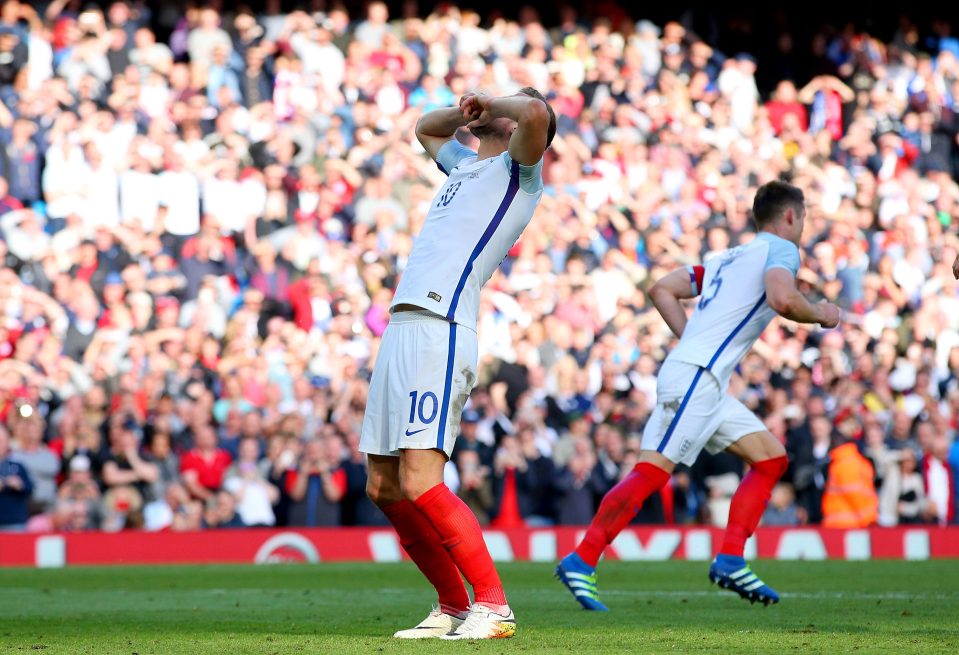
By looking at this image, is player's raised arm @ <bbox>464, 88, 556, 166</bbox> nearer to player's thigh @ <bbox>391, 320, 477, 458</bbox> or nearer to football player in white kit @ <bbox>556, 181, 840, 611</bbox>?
player's thigh @ <bbox>391, 320, 477, 458</bbox>

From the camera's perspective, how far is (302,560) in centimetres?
1466

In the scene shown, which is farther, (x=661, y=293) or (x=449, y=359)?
(x=661, y=293)

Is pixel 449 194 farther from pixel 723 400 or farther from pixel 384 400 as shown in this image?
pixel 723 400

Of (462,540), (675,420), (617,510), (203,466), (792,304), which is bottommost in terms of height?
(203,466)

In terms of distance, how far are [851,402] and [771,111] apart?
7349mm

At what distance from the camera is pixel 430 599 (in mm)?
9539

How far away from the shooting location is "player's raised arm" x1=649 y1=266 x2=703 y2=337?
893 centimetres

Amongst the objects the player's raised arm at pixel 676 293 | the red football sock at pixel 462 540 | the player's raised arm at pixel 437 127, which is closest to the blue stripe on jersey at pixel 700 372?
the player's raised arm at pixel 676 293

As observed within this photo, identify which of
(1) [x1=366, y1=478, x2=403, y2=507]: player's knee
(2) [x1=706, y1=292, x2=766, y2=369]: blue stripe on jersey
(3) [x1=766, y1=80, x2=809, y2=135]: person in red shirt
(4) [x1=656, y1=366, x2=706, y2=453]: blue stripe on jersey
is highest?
(3) [x1=766, y1=80, x2=809, y2=135]: person in red shirt

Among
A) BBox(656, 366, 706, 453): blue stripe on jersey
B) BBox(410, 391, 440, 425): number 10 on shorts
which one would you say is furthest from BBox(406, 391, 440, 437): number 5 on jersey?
BBox(656, 366, 706, 453): blue stripe on jersey

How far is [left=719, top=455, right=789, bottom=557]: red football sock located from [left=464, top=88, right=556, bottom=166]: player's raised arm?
9.49 ft

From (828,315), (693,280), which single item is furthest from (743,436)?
(828,315)

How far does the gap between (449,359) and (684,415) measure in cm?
238

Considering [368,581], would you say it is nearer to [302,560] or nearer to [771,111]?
[302,560]
